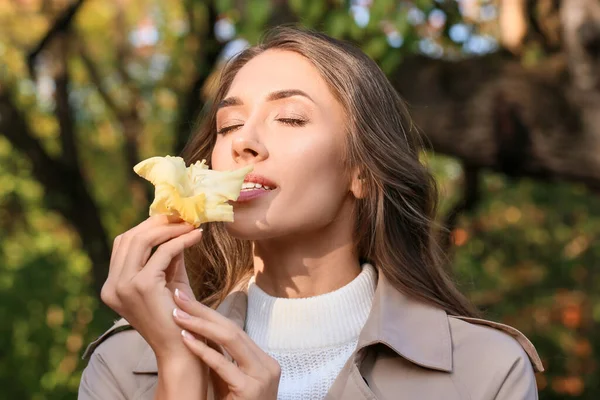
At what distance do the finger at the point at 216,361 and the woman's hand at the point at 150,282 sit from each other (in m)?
0.04

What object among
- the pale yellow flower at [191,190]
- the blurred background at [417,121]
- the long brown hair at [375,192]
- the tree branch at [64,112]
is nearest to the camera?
the pale yellow flower at [191,190]

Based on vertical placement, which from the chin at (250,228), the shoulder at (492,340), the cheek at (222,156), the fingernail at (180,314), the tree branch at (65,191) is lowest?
the tree branch at (65,191)

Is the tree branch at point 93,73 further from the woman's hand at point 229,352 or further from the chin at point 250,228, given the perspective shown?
the woman's hand at point 229,352

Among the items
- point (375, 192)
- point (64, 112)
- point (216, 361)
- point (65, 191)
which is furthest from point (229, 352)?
point (64, 112)

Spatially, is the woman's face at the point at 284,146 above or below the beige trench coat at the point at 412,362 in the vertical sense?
above

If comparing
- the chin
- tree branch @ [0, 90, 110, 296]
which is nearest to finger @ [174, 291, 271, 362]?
the chin

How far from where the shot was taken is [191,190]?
9.00ft

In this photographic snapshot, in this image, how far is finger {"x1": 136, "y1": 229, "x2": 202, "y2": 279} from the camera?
2.59 metres

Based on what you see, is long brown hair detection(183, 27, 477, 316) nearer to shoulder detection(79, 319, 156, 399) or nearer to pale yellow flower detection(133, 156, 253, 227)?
shoulder detection(79, 319, 156, 399)

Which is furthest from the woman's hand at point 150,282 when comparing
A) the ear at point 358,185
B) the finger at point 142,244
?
the ear at point 358,185

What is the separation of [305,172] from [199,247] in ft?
2.40

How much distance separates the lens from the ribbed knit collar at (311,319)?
309 centimetres

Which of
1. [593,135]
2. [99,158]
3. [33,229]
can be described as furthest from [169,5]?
[593,135]

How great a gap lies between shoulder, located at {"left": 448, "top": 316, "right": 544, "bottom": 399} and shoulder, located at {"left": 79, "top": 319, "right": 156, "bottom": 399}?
921 millimetres
